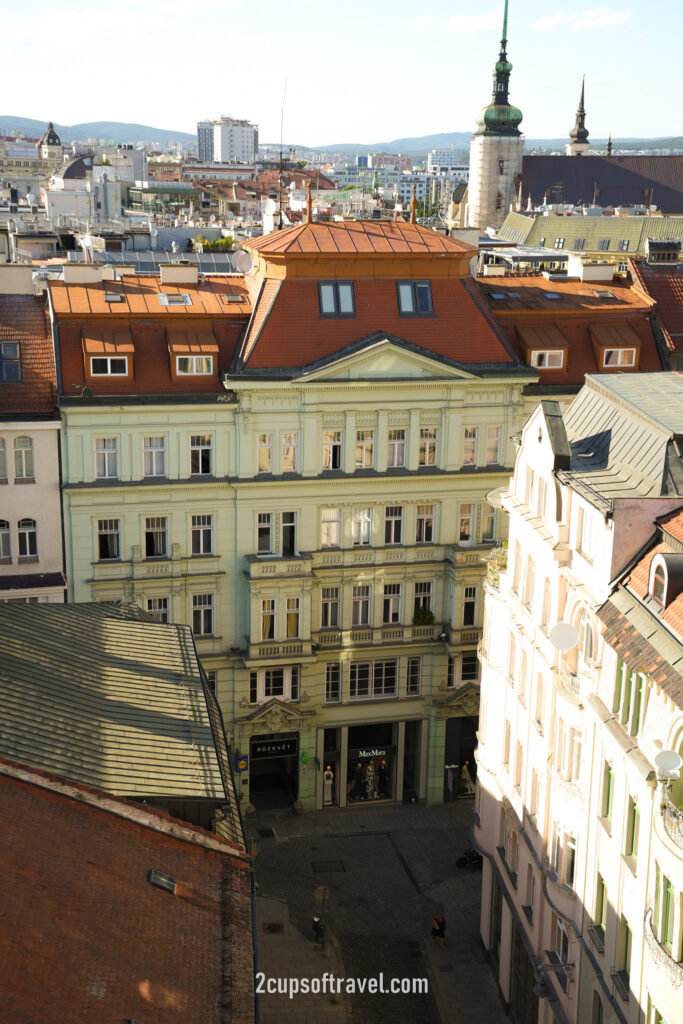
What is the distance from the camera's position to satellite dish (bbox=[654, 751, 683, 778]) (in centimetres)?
2831

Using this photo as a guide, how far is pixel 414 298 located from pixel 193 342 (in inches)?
427

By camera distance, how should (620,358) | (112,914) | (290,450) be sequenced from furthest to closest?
1. (620,358)
2. (290,450)
3. (112,914)

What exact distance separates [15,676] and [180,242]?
88.7m

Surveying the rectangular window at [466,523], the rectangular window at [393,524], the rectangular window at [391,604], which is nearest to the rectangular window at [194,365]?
the rectangular window at [393,524]

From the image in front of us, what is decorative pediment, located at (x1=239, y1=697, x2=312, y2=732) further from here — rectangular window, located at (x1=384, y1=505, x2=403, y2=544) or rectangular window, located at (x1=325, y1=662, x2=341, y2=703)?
rectangular window, located at (x1=384, y1=505, x2=403, y2=544)

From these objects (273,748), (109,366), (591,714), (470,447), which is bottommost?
(273,748)

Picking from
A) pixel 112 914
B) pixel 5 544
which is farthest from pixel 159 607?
pixel 112 914

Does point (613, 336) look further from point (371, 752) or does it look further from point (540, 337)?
point (371, 752)

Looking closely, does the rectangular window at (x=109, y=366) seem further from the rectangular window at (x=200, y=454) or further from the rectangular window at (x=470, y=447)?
the rectangular window at (x=470, y=447)

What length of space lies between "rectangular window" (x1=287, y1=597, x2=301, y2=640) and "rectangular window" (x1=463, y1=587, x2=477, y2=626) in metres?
8.33

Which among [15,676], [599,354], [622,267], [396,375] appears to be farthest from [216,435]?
[622,267]

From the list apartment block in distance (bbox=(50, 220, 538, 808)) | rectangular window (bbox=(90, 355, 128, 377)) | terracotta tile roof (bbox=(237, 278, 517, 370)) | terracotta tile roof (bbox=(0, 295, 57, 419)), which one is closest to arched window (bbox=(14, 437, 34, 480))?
terracotta tile roof (bbox=(0, 295, 57, 419))

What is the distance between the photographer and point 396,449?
5925cm

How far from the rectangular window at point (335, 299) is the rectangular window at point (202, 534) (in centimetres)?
1122
